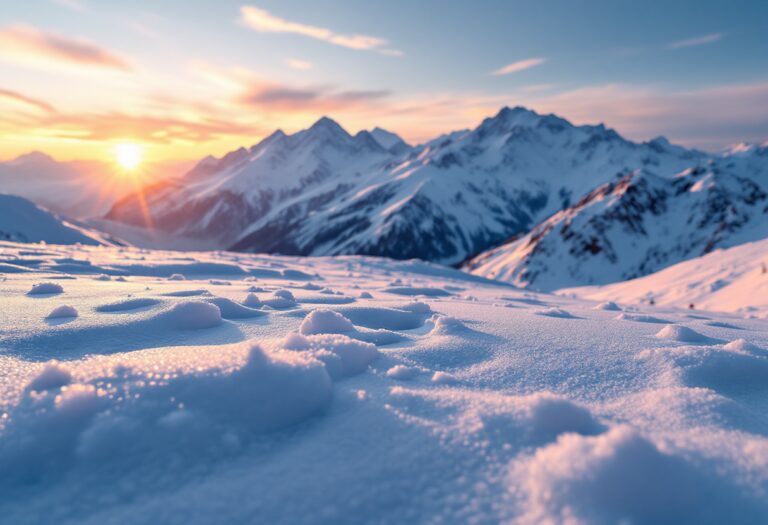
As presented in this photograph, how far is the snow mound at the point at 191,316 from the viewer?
156 inches

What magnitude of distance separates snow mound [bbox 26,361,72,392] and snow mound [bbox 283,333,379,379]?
1293 mm

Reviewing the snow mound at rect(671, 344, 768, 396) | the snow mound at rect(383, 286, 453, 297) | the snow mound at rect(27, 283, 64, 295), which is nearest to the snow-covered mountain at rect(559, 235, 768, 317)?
the snow mound at rect(383, 286, 453, 297)

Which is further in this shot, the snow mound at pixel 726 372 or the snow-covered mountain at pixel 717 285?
the snow-covered mountain at pixel 717 285

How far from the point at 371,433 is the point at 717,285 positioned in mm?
24365

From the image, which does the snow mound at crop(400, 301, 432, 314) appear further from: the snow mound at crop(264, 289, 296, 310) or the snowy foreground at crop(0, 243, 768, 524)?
the snowy foreground at crop(0, 243, 768, 524)

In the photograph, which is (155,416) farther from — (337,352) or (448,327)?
(448,327)

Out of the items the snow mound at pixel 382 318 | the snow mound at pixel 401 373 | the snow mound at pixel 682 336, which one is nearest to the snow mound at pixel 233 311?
the snow mound at pixel 382 318

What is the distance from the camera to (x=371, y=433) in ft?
6.98

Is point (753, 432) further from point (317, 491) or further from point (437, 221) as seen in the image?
point (437, 221)

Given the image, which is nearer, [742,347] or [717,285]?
[742,347]

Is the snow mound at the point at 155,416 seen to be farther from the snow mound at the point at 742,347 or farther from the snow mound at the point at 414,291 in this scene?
the snow mound at the point at 414,291

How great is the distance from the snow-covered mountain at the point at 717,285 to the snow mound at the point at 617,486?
1674cm

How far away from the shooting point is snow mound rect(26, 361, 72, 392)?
91.8 inches

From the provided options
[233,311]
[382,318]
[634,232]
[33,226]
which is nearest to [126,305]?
[233,311]
